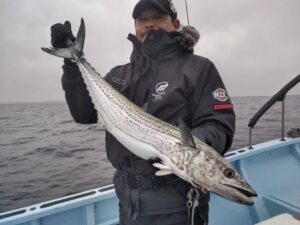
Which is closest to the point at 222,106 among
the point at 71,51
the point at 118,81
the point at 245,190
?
the point at 245,190

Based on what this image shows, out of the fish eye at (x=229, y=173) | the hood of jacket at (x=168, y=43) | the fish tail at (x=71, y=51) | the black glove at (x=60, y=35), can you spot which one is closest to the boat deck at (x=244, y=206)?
the fish tail at (x=71, y=51)

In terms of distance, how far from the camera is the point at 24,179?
11.4m

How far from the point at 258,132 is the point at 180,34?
18869 mm

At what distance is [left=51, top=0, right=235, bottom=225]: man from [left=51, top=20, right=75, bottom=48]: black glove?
508mm

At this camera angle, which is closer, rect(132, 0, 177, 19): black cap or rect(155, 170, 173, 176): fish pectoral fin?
rect(155, 170, 173, 176): fish pectoral fin

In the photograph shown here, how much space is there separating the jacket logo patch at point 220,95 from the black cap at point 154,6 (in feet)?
3.02

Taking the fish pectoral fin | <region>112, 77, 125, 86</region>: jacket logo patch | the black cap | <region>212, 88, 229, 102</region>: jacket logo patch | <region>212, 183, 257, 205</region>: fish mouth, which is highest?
the black cap

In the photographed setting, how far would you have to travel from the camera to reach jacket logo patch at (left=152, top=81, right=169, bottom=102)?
273 cm

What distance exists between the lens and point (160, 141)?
2.61m

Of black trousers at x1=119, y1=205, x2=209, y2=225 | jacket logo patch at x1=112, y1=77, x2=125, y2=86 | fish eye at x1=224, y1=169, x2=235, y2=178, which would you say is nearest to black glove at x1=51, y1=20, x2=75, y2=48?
jacket logo patch at x1=112, y1=77, x2=125, y2=86

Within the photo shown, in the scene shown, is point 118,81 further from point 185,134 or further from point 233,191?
point 233,191

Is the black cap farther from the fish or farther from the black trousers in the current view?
the black trousers

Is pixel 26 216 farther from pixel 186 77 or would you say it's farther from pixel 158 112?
pixel 186 77

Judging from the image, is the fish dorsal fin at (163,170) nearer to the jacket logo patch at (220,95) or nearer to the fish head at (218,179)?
the fish head at (218,179)
